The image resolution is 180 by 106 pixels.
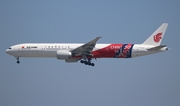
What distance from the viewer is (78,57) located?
215ft

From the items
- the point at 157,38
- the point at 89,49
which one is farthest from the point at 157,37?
the point at 89,49

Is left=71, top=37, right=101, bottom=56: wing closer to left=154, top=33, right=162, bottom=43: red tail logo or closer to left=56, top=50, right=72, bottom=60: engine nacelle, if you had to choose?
left=56, top=50, right=72, bottom=60: engine nacelle

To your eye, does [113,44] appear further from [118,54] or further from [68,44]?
[68,44]

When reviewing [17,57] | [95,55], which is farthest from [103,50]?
[17,57]

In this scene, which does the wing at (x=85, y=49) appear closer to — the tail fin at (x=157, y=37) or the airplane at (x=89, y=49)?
the airplane at (x=89, y=49)

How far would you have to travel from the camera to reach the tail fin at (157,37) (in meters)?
66.5

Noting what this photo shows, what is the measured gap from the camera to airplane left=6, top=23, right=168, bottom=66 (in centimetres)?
6384

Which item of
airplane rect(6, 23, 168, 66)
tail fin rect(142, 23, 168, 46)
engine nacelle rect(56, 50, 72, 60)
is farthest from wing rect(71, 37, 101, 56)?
tail fin rect(142, 23, 168, 46)

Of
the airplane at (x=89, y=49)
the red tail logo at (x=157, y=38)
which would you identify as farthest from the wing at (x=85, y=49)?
the red tail logo at (x=157, y=38)

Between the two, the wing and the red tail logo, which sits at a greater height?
the red tail logo

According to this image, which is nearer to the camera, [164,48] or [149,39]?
[164,48]

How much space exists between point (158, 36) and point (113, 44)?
8.56 m

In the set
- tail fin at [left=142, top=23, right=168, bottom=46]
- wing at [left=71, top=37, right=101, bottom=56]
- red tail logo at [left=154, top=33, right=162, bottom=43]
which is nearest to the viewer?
wing at [left=71, top=37, right=101, bottom=56]

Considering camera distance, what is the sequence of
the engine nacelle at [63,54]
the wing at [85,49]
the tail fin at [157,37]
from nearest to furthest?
the engine nacelle at [63,54], the wing at [85,49], the tail fin at [157,37]
